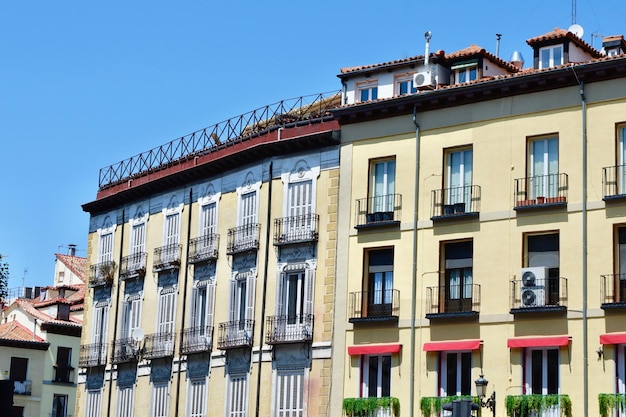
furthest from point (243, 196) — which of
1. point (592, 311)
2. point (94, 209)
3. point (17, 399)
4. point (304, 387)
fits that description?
point (17, 399)

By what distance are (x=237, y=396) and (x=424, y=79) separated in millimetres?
13983

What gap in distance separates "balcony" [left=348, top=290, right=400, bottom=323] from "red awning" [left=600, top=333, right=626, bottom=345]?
7.84 m

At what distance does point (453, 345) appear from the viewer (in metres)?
41.2

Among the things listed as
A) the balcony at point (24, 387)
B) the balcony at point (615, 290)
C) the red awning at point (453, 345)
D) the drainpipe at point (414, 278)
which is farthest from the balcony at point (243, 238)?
the balcony at point (24, 387)

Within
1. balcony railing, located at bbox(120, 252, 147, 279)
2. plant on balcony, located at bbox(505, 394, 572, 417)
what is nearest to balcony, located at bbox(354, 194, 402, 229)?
plant on balcony, located at bbox(505, 394, 572, 417)

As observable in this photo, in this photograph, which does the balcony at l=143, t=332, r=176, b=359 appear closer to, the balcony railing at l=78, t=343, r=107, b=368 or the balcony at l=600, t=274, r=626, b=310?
the balcony railing at l=78, t=343, r=107, b=368

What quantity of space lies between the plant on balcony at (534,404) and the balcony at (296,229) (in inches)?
418

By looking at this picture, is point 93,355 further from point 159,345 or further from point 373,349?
point 373,349

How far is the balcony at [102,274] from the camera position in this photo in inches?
2281

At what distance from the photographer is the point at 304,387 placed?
45.5 meters

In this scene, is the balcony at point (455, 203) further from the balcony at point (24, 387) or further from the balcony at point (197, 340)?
the balcony at point (24, 387)

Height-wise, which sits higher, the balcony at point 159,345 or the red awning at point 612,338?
the balcony at point 159,345

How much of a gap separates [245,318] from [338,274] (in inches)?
206

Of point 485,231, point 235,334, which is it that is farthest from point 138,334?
point 485,231
